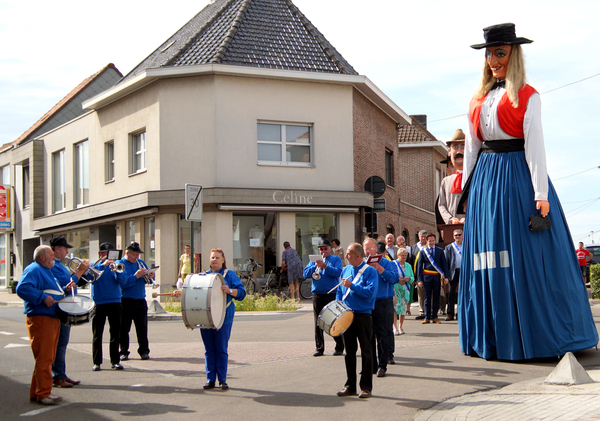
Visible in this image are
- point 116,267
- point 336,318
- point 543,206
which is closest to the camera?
point 336,318

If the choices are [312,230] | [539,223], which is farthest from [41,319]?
[312,230]

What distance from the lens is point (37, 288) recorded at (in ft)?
24.4

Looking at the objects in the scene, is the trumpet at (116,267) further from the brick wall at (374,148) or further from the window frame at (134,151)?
the brick wall at (374,148)

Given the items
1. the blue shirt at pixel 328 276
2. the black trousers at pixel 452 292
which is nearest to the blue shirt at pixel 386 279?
the blue shirt at pixel 328 276

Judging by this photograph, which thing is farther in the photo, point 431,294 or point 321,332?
point 431,294

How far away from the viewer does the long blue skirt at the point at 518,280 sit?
8812 millimetres

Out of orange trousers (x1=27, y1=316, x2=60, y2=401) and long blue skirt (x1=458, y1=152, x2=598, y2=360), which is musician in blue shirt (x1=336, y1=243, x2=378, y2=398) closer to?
long blue skirt (x1=458, y1=152, x2=598, y2=360)

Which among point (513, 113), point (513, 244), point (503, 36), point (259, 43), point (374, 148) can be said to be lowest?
point (513, 244)

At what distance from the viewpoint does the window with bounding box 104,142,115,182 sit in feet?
85.1

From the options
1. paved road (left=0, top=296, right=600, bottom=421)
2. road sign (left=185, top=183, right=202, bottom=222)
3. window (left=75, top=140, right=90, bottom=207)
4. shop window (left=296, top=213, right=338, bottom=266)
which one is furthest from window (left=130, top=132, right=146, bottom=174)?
paved road (left=0, top=296, right=600, bottom=421)

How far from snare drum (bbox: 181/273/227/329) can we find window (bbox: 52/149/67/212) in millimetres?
23796

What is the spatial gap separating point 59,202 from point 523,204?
84.0 ft

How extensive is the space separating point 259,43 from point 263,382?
17454mm

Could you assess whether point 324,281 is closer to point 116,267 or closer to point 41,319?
point 116,267
